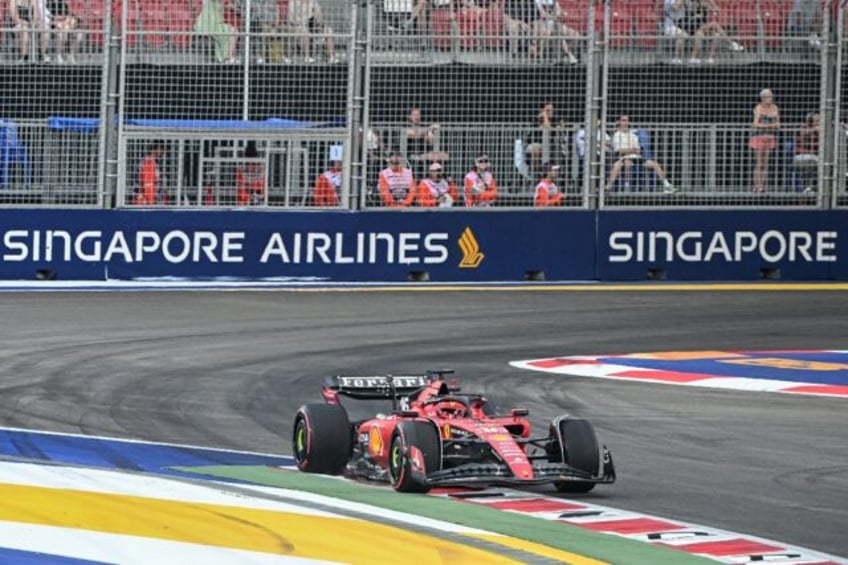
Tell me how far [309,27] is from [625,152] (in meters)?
4.00

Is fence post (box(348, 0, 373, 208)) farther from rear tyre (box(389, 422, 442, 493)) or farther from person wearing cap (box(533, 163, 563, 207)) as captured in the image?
rear tyre (box(389, 422, 442, 493))

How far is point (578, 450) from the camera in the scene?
9453mm

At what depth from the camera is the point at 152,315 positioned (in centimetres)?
1845

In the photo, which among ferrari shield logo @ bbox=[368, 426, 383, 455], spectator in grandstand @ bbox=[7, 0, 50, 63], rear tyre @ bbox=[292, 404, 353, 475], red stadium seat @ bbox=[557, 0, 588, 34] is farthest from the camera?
red stadium seat @ bbox=[557, 0, 588, 34]

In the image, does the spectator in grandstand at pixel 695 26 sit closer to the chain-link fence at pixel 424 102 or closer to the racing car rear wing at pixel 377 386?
the chain-link fence at pixel 424 102

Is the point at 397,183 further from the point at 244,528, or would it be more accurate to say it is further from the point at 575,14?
the point at 244,528

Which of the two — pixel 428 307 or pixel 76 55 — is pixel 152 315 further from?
pixel 76 55

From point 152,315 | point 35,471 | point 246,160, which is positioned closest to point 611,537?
point 35,471

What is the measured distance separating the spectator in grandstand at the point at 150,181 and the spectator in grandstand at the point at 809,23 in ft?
25.0

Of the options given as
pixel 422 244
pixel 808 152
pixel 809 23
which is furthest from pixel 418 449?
pixel 809 23

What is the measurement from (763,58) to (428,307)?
214 inches

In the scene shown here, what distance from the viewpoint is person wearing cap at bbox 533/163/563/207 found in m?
22.2

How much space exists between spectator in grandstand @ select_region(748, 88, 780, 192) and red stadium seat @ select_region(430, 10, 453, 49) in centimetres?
373

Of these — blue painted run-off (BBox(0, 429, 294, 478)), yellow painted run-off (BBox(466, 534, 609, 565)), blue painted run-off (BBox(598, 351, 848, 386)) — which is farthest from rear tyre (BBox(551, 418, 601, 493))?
blue painted run-off (BBox(598, 351, 848, 386))
